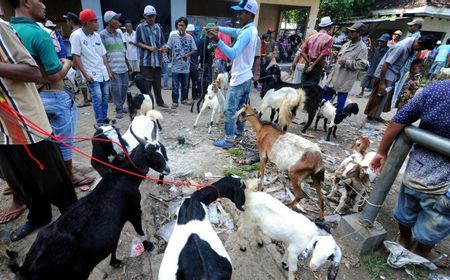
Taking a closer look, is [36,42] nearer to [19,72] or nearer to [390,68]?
[19,72]

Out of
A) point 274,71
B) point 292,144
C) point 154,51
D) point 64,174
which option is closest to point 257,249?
point 292,144

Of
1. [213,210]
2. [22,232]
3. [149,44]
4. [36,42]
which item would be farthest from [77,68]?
[213,210]

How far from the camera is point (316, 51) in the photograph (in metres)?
6.55

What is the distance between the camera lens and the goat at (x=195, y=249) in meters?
1.81

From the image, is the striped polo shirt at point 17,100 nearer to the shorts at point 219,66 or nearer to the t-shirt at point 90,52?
the t-shirt at point 90,52

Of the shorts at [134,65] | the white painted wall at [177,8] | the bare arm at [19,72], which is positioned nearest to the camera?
the bare arm at [19,72]

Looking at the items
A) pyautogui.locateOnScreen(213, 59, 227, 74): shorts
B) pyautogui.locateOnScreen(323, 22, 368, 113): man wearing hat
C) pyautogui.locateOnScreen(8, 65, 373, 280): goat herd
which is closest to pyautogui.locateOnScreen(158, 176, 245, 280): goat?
pyautogui.locateOnScreen(8, 65, 373, 280): goat herd

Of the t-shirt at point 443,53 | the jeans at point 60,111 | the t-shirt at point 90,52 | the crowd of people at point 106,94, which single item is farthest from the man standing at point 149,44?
the t-shirt at point 443,53

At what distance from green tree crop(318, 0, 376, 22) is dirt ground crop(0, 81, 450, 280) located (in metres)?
13.8

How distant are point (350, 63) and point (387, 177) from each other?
4.44 metres

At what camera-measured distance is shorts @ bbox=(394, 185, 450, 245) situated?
253cm

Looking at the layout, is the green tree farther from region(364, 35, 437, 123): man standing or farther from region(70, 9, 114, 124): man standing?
region(70, 9, 114, 124): man standing

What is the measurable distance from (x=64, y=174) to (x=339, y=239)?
3.35m

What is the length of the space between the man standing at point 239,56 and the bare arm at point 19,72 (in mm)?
2673
